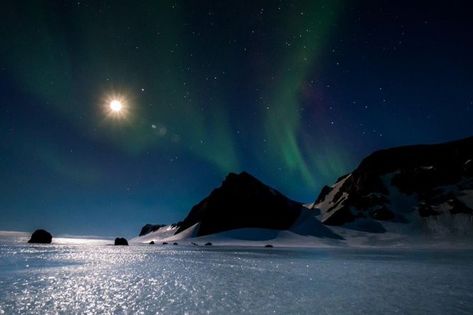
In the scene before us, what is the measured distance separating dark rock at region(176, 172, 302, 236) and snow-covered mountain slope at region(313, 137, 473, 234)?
20294mm

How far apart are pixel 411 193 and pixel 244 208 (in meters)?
76.6

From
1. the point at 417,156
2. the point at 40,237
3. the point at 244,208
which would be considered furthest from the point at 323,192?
the point at 40,237

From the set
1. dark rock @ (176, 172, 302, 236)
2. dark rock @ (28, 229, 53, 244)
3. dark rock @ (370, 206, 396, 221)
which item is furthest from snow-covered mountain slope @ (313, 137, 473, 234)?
dark rock @ (28, 229, 53, 244)

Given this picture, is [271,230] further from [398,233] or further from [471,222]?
[471,222]

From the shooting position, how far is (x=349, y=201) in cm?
14738

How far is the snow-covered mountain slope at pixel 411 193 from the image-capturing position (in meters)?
119

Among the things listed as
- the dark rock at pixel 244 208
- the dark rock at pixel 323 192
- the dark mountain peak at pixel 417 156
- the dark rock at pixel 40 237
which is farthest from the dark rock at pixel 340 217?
the dark rock at pixel 40 237

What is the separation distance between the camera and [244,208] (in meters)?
154

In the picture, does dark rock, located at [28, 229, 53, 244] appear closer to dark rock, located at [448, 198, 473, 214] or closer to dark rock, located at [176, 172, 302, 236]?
dark rock, located at [176, 172, 302, 236]

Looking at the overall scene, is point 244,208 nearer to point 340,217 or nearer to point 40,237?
point 340,217

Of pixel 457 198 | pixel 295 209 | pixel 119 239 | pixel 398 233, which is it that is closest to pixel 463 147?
pixel 457 198

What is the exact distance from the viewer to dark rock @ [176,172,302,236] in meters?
148

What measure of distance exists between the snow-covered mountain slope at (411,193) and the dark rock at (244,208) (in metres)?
20.3

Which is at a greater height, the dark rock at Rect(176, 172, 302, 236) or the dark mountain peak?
the dark mountain peak
